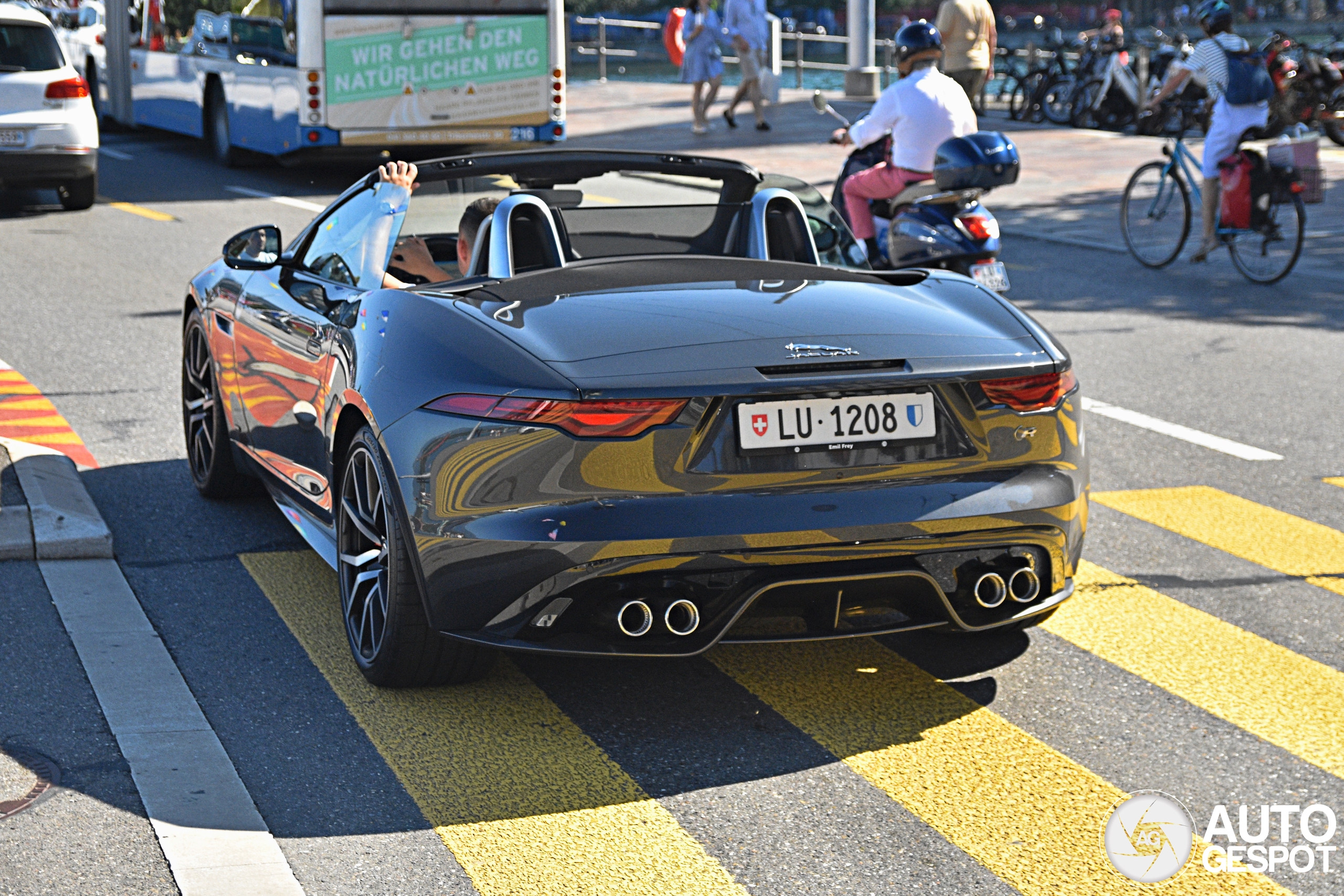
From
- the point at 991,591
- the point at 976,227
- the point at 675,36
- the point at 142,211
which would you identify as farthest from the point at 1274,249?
the point at 675,36

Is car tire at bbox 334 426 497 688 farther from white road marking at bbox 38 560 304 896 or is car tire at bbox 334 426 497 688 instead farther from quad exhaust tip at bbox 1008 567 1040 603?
quad exhaust tip at bbox 1008 567 1040 603

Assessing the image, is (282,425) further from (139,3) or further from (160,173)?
(139,3)

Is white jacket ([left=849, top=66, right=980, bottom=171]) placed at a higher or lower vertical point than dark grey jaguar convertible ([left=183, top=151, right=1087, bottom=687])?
higher

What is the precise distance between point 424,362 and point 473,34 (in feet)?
49.8

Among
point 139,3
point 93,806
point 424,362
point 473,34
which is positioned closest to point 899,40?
point 424,362

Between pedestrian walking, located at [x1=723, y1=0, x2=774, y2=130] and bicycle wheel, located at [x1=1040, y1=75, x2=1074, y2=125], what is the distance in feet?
13.3

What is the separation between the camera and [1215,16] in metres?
12.1

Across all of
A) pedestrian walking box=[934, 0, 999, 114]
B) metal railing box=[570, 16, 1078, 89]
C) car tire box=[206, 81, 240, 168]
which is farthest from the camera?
metal railing box=[570, 16, 1078, 89]

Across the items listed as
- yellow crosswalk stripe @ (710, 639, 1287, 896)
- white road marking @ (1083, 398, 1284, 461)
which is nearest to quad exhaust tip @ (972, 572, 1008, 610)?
yellow crosswalk stripe @ (710, 639, 1287, 896)

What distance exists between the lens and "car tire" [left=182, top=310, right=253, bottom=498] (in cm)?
621

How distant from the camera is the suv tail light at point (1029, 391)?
13.7ft

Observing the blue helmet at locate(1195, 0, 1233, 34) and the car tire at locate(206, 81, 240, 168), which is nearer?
the blue helmet at locate(1195, 0, 1233, 34)

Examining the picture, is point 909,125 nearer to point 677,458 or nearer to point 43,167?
point 677,458

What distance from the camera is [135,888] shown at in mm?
3393
